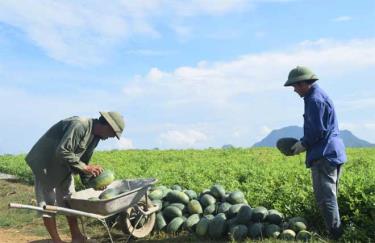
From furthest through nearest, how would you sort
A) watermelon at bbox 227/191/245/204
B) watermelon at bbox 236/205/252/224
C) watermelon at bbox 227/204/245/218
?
1. watermelon at bbox 227/191/245/204
2. watermelon at bbox 227/204/245/218
3. watermelon at bbox 236/205/252/224

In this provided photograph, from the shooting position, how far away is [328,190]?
6.96 meters

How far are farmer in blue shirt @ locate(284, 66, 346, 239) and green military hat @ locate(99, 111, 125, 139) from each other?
7.67 feet

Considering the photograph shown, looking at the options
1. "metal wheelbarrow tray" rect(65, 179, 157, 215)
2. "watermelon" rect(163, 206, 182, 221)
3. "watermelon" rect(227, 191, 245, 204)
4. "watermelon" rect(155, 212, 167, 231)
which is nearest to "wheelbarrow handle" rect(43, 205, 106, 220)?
"metal wheelbarrow tray" rect(65, 179, 157, 215)

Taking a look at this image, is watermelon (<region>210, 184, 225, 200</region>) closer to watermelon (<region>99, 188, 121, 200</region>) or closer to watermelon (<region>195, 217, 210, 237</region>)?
watermelon (<region>195, 217, 210, 237</region>)

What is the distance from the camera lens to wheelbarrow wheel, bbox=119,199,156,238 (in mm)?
8180

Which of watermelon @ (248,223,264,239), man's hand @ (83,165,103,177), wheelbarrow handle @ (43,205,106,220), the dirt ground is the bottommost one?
the dirt ground

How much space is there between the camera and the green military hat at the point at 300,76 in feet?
23.1

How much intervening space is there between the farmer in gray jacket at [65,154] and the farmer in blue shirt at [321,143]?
2512 mm

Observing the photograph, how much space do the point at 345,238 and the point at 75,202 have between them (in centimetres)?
369

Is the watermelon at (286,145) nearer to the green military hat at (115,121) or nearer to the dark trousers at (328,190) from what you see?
the dark trousers at (328,190)

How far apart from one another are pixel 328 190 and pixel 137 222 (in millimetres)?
2978

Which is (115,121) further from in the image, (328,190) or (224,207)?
(328,190)

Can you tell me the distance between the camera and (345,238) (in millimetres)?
7020

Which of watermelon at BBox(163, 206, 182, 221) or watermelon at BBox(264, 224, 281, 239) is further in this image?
watermelon at BBox(163, 206, 182, 221)
